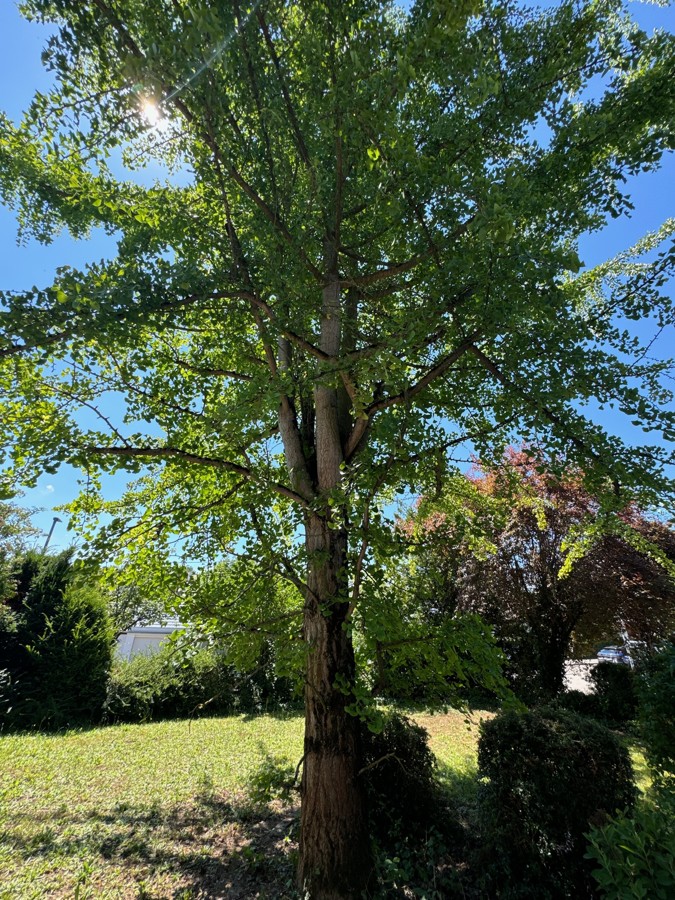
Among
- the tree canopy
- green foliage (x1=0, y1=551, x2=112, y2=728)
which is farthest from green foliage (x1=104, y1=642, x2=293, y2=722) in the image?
the tree canopy

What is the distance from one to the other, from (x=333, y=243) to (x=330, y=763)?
4305 millimetres

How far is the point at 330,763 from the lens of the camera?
325 cm

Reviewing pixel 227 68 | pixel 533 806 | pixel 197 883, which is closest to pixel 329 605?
pixel 533 806

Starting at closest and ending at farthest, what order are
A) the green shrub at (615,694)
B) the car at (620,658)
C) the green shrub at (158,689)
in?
1. the green shrub at (615,694)
2. the car at (620,658)
3. the green shrub at (158,689)

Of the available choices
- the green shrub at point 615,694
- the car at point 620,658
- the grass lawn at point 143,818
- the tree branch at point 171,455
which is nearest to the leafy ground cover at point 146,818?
the grass lawn at point 143,818

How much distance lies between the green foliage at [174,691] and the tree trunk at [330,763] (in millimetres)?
6711

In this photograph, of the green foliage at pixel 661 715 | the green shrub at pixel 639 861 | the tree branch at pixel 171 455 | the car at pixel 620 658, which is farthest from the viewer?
the car at pixel 620 658

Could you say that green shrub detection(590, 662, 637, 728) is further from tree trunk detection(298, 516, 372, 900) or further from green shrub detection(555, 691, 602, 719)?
tree trunk detection(298, 516, 372, 900)

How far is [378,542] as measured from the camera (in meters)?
3.09

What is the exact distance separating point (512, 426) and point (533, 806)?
310 cm

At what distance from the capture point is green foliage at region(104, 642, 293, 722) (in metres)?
9.97

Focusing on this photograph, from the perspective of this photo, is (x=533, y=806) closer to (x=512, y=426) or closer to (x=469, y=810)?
(x=469, y=810)

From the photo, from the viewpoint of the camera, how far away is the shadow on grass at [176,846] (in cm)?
338

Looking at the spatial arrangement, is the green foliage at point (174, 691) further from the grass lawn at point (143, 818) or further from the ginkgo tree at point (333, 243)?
the ginkgo tree at point (333, 243)
